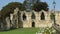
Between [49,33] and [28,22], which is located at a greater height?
[49,33]

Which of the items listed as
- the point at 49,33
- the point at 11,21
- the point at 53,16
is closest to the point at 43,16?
the point at 53,16


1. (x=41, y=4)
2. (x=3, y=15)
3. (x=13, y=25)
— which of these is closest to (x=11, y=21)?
(x=13, y=25)

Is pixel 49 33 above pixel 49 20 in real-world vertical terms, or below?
above

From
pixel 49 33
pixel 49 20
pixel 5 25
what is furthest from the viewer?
pixel 49 20

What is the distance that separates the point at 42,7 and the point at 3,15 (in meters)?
10.9

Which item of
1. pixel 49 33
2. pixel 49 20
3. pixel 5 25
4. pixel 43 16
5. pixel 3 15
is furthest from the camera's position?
pixel 3 15

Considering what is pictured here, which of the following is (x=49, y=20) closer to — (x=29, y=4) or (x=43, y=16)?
(x=43, y=16)

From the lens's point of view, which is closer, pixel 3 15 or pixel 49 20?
pixel 49 20

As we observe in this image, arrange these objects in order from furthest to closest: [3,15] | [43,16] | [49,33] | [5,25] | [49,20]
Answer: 1. [3,15]
2. [43,16]
3. [49,20]
4. [5,25]
5. [49,33]

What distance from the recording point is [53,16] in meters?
50.1

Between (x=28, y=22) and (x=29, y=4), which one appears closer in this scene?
(x=28, y=22)

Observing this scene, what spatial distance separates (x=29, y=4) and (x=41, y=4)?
9330 mm

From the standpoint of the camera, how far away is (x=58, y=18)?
5016cm

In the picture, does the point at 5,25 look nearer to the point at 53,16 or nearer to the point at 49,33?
the point at 53,16
